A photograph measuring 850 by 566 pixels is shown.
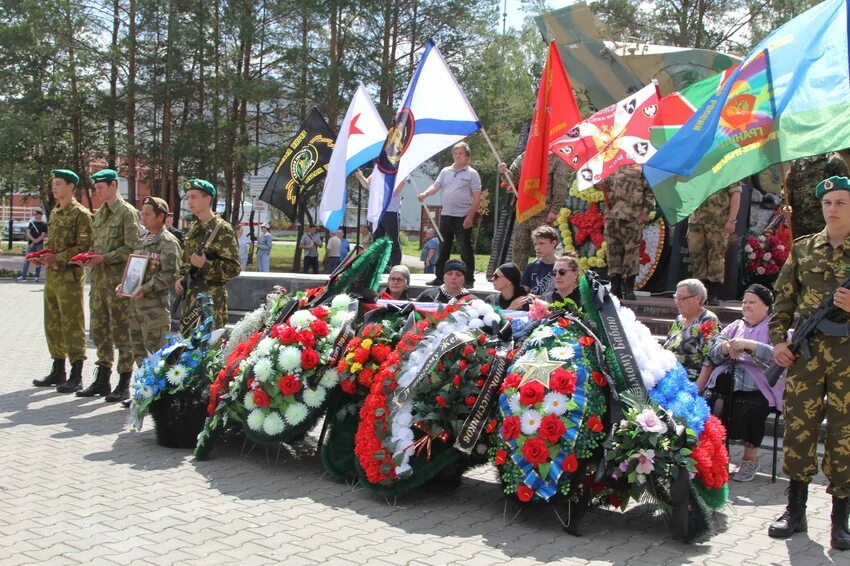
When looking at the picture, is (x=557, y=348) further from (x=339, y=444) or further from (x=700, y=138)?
(x=700, y=138)

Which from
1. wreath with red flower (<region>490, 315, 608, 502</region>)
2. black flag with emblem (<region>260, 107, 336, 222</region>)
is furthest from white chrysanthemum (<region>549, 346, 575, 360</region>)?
black flag with emblem (<region>260, 107, 336, 222</region>)

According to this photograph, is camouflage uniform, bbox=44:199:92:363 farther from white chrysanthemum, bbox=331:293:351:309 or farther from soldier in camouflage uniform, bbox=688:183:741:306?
soldier in camouflage uniform, bbox=688:183:741:306

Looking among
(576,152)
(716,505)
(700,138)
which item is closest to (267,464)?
(716,505)

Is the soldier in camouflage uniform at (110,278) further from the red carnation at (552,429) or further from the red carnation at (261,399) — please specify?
the red carnation at (552,429)

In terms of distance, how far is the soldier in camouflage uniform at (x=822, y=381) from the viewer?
4.79 meters

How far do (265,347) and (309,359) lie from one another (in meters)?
0.37

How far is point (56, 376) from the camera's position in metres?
9.20

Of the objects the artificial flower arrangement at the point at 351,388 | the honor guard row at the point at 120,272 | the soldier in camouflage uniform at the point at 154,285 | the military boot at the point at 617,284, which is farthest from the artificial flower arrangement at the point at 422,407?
the military boot at the point at 617,284

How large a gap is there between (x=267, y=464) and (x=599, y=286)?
8.75ft

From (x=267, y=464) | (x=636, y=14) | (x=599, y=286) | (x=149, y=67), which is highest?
(x=636, y=14)

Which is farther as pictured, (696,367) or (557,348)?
(696,367)

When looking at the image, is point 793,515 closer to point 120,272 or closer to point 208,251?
point 208,251

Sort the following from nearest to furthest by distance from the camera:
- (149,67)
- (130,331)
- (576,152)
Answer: (130,331), (576,152), (149,67)

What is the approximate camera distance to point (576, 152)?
9672mm
